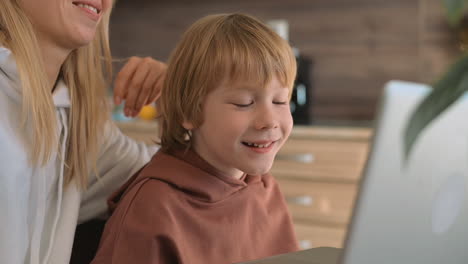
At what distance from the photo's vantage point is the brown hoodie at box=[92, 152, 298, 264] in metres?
1.14

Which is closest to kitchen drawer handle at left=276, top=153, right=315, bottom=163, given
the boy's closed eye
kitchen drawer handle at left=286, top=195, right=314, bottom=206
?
kitchen drawer handle at left=286, top=195, right=314, bottom=206

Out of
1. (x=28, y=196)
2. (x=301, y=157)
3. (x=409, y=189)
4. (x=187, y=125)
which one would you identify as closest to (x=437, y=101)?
(x=409, y=189)

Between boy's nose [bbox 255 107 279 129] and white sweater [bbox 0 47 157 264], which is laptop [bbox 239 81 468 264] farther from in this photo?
white sweater [bbox 0 47 157 264]

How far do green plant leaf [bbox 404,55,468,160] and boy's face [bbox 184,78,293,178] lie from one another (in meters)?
0.66

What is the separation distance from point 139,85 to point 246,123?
0.38 meters

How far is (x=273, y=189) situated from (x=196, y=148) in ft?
0.81

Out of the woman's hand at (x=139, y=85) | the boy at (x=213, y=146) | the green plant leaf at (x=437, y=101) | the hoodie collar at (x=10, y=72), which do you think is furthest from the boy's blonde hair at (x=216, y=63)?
the green plant leaf at (x=437, y=101)

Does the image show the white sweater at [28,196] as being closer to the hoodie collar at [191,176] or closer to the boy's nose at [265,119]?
the hoodie collar at [191,176]

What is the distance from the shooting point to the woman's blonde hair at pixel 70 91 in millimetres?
1242

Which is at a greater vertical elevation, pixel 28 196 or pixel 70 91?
pixel 70 91

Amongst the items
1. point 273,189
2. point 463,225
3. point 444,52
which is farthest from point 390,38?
point 463,225

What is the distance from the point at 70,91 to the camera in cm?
137

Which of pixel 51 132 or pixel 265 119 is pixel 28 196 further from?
pixel 265 119

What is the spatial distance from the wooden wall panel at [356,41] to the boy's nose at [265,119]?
8.04 feet
